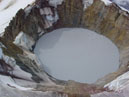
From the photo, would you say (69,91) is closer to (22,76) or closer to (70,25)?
(22,76)

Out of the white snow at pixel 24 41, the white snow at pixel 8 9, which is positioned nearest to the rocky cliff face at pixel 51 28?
the white snow at pixel 24 41

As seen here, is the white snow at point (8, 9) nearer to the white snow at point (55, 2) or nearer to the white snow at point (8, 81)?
the white snow at point (55, 2)

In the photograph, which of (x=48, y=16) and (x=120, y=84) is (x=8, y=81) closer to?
(x=120, y=84)

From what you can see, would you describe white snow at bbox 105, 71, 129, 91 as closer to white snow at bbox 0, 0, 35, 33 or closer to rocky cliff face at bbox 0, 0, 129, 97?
rocky cliff face at bbox 0, 0, 129, 97

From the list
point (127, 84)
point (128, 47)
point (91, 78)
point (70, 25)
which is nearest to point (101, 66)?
point (91, 78)

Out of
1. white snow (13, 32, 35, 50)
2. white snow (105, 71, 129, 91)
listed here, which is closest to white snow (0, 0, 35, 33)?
white snow (13, 32, 35, 50)
